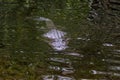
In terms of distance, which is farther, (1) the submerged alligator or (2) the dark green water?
(1) the submerged alligator

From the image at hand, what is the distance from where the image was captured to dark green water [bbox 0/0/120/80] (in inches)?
173

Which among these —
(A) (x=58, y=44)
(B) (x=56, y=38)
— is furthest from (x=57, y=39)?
(A) (x=58, y=44)

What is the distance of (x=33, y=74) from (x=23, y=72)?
15 cm

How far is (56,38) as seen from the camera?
19.1 feet

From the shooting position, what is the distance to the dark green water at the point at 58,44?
173 inches

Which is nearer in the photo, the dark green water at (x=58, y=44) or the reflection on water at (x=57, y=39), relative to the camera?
the dark green water at (x=58, y=44)

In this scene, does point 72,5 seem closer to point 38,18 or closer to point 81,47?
point 38,18

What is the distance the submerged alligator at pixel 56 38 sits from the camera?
17.7 ft

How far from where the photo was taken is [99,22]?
7164mm

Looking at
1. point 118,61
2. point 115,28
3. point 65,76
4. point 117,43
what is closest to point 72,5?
point 115,28

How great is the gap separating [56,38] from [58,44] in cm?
36

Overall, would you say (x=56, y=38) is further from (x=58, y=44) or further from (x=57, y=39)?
(x=58, y=44)

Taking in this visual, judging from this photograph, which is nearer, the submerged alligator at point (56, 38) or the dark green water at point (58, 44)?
the dark green water at point (58, 44)

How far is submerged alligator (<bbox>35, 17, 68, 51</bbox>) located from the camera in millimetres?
5383
